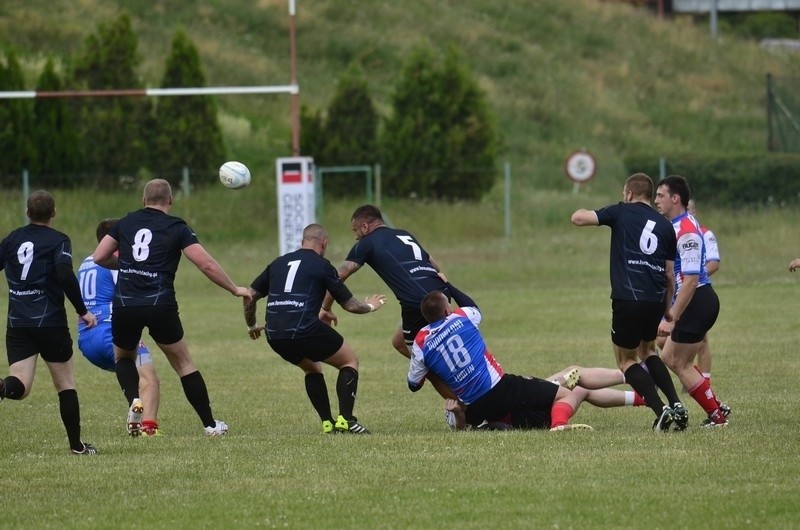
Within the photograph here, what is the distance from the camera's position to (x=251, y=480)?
7902 millimetres

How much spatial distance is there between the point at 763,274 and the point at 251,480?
1966 cm

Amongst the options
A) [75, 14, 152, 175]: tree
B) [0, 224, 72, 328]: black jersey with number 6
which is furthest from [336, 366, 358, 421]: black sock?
[75, 14, 152, 175]: tree

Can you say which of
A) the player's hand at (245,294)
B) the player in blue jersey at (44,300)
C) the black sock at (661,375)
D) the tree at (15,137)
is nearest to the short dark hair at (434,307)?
the player's hand at (245,294)

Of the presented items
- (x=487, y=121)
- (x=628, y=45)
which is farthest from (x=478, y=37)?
(x=487, y=121)

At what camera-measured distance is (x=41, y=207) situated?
360 inches

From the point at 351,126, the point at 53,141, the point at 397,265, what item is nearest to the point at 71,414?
the point at 397,265

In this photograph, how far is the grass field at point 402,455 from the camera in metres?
6.94

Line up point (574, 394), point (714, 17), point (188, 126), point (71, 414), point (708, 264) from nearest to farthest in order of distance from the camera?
point (71, 414), point (574, 394), point (708, 264), point (188, 126), point (714, 17)

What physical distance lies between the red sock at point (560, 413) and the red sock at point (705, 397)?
1.02 m

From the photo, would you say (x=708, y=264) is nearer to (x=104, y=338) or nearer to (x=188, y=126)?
(x=104, y=338)

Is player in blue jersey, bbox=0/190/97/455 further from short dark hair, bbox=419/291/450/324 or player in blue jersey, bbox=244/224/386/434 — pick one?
A: short dark hair, bbox=419/291/450/324

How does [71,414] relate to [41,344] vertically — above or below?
below

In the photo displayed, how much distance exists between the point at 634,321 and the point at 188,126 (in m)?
26.2

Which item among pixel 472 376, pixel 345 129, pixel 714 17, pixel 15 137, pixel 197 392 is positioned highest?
pixel 714 17
